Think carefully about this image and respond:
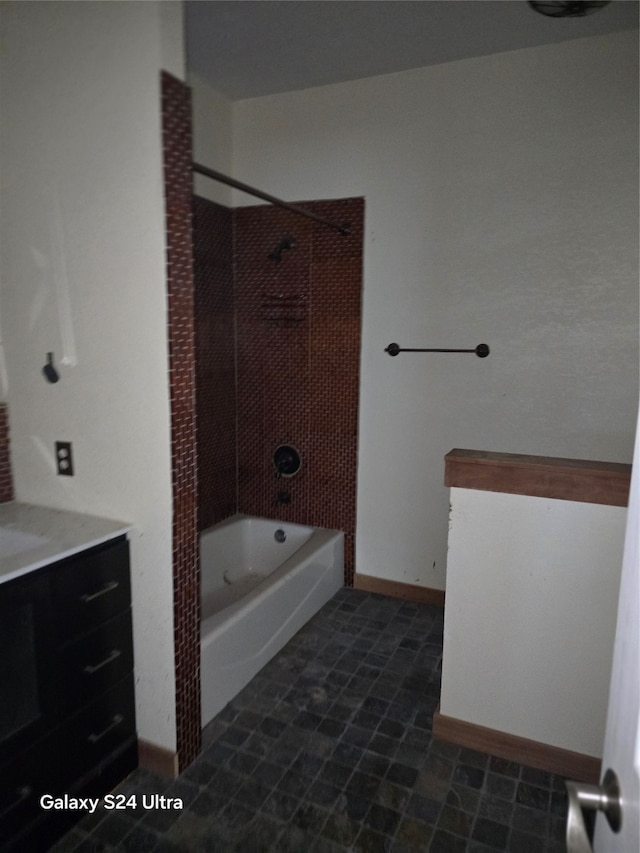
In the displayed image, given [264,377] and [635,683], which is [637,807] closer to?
[635,683]

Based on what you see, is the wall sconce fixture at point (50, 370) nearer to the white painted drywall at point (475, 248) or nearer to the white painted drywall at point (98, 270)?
the white painted drywall at point (98, 270)

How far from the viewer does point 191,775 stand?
177cm

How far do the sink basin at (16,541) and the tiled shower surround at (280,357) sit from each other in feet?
4.56

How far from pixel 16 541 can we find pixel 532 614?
1654 mm

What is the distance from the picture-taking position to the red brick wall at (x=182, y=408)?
154cm

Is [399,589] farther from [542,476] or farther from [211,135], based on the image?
[211,135]

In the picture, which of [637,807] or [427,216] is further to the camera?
[427,216]

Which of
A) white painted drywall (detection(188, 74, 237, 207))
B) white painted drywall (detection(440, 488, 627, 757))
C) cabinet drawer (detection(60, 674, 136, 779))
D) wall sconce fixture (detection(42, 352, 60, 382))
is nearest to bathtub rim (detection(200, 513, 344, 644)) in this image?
cabinet drawer (detection(60, 674, 136, 779))

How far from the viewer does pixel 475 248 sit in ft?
8.72

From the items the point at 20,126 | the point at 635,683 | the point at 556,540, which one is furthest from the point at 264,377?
the point at 635,683

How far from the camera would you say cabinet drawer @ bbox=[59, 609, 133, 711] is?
1538mm

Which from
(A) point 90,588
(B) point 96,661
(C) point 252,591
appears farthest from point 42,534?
(C) point 252,591

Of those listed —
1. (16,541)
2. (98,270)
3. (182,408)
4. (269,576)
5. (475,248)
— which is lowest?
(269,576)

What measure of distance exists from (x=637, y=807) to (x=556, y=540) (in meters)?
1.24
